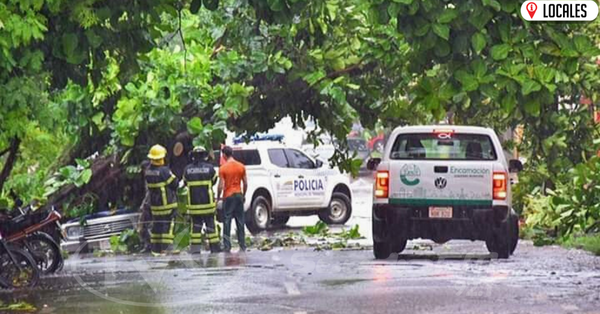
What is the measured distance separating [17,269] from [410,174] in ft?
18.2

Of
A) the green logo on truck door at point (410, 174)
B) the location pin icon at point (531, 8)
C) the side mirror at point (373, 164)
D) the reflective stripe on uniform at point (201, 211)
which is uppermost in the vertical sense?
the location pin icon at point (531, 8)

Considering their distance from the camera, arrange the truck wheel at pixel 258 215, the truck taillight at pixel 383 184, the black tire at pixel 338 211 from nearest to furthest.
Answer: the truck taillight at pixel 383 184
the truck wheel at pixel 258 215
the black tire at pixel 338 211

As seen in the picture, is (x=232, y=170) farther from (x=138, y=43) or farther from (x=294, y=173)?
(x=138, y=43)

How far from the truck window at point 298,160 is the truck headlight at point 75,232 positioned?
6608 mm

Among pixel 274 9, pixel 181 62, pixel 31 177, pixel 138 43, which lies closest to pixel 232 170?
pixel 181 62

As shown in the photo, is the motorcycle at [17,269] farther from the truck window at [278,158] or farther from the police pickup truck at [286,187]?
the truck window at [278,158]

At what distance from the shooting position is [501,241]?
19172 mm

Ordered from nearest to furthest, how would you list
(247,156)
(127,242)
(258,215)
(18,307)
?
(18,307)
(127,242)
(258,215)
(247,156)

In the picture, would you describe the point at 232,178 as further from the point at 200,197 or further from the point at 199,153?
the point at 199,153

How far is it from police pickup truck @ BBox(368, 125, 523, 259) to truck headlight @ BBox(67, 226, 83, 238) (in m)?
6.78

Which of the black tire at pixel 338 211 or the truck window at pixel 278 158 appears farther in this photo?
the black tire at pixel 338 211

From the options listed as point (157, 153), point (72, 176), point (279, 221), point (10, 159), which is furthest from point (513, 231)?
point (279, 221)

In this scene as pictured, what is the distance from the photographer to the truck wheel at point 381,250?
19.7 m

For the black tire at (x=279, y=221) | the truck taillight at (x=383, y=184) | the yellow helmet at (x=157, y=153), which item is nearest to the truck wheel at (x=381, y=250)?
the truck taillight at (x=383, y=184)
